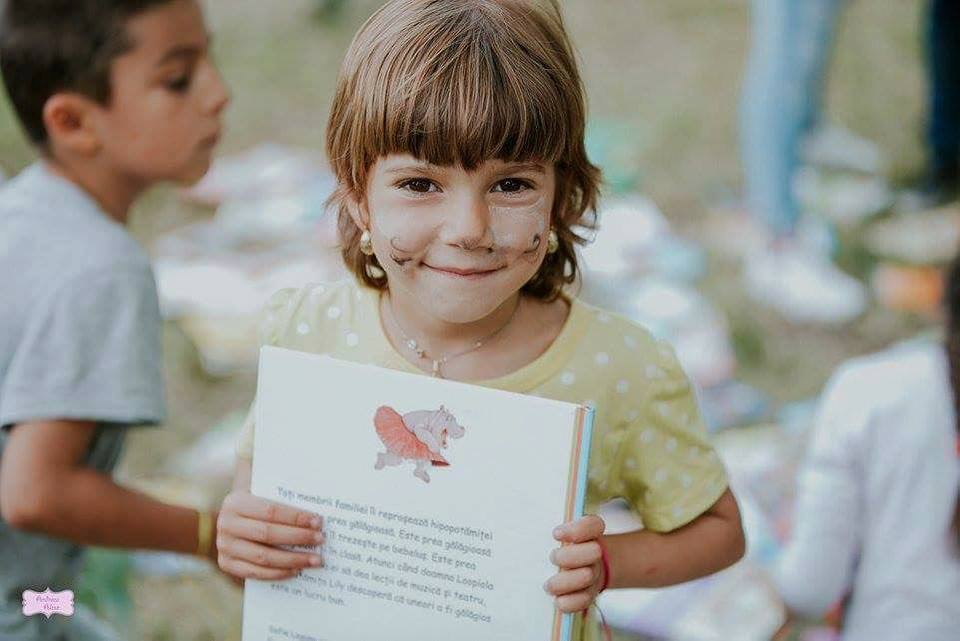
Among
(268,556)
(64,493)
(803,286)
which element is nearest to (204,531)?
(64,493)

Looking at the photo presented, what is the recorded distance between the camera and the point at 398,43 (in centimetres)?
119

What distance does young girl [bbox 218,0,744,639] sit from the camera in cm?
116

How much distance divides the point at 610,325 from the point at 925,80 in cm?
345

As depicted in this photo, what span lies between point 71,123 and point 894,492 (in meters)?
1.31

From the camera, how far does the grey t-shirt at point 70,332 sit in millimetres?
1500

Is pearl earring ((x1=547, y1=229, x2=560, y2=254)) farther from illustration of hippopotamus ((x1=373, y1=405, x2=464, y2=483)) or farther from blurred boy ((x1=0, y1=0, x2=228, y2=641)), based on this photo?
blurred boy ((x1=0, y1=0, x2=228, y2=641))

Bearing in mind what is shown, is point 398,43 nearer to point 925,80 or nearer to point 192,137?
point 192,137

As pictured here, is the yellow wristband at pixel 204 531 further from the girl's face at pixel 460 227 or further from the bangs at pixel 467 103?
the bangs at pixel 467 103

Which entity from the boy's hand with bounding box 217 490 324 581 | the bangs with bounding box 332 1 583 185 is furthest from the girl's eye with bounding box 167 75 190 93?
the boy's hand with bounding box 217 490 324 581

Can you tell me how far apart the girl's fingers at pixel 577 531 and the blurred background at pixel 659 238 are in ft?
4.15

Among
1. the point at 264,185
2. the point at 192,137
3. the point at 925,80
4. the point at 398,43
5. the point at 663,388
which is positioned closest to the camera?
the point at 398,43

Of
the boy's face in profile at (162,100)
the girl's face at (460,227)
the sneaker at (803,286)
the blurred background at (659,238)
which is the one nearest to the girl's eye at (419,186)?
the girl's face at (460,227)

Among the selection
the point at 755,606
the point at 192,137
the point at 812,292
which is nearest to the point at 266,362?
the point at 192,137

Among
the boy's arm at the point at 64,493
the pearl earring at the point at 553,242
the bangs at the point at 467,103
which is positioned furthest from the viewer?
the boy's arm at the point at 64,493
